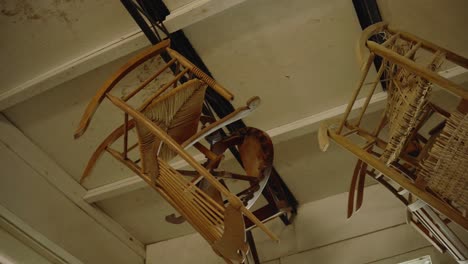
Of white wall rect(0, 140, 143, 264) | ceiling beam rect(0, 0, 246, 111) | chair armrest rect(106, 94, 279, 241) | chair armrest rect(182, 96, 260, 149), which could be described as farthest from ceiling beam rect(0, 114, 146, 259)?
chair armrest rect(182, 96, 260, 149)

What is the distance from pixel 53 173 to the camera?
371 cm

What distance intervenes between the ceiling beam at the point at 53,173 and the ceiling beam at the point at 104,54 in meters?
0.29

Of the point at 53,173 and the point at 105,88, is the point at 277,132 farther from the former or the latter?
the point at 53,173

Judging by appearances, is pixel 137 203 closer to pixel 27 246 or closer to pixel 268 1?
pixel 27 246

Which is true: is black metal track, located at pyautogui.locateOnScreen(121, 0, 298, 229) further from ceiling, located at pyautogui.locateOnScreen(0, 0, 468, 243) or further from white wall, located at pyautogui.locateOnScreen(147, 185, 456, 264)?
white wall, located at pyautogui.locateOnScreen(147, 185, 456, 264)

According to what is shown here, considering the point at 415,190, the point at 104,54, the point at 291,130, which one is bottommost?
the point at 291,130

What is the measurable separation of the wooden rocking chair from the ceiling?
2.12 ft

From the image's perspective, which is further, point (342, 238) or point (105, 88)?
point (342, 238)

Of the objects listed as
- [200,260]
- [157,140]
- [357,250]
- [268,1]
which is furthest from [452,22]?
[200,260]

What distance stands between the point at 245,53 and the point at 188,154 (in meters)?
1.35

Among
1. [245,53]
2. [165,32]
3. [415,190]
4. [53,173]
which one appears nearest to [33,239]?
[53,173]

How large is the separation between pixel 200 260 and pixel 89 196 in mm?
1122

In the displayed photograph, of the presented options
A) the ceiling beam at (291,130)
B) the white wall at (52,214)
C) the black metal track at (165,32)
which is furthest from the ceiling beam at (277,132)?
the black metal track at (165,32)

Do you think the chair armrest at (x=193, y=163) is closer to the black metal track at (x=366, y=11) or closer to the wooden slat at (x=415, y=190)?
the wooden slat at (x=415, y=190)
